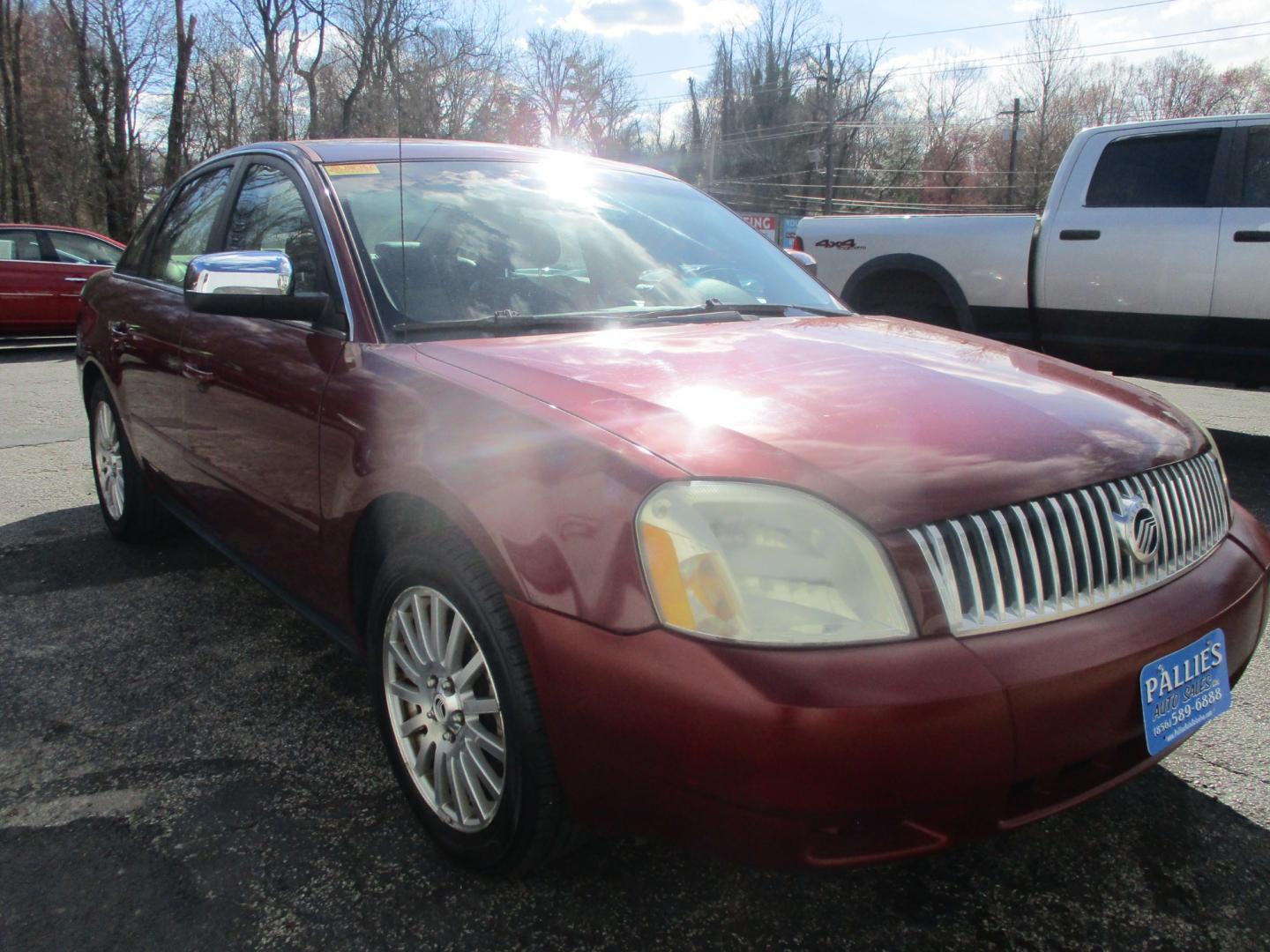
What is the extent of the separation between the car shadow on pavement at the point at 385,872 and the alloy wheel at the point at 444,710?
0.18 meters

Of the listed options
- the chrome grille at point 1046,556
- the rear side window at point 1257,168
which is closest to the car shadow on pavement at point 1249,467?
the rear side window at point 1257,168

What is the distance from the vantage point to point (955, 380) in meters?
2.24

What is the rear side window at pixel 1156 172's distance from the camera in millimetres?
6207

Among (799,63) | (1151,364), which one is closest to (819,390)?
(1151,364)

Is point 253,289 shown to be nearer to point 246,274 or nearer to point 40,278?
point 246,274

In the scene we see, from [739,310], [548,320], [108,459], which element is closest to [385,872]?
[548,320]

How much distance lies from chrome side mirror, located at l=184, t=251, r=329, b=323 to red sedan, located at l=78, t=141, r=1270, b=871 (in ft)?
0.04

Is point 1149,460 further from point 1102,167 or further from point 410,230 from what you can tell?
point 1102,167

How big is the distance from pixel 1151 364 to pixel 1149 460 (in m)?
4.87

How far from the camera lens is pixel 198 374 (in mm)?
3266

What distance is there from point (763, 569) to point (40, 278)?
42.1 ft

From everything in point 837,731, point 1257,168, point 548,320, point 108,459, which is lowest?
point 108,459

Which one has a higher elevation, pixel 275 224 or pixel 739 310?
pixel 275 224

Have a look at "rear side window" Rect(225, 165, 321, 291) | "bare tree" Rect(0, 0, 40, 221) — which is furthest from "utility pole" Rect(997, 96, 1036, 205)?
"rear side window" Rect(225, 165, 321, 291)
